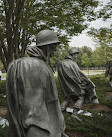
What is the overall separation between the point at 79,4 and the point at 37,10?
7.50ft

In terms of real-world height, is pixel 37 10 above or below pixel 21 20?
above

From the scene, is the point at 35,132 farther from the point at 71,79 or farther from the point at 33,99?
the point at 71,79

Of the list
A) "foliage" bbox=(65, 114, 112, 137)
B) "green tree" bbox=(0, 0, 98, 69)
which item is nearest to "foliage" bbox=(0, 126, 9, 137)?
"foliage" bbox=(65, 114, 112, 137)

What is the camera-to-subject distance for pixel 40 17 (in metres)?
8.04

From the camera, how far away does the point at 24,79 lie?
72.4 inches

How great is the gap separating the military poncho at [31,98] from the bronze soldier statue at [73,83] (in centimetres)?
393

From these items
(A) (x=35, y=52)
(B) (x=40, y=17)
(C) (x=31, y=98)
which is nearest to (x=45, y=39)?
(A) (x=35, y=52)

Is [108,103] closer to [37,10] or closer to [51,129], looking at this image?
[37,10]

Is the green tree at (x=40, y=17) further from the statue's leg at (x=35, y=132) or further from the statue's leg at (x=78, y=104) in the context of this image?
the statue's leg at (x=35, y=132)

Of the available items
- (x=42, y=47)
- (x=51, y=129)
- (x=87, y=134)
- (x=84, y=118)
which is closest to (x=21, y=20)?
(x=84, y=118)

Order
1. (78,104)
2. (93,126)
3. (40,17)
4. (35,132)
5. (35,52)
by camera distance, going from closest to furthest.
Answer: (35,132), (35,52), (93,126), (78,104), (40,17)

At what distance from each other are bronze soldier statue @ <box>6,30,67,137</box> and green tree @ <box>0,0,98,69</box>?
637cm

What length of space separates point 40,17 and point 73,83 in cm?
382

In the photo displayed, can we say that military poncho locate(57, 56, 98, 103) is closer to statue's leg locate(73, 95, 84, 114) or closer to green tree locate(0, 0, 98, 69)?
statue's leg locate(73, 95, 84, 114)
